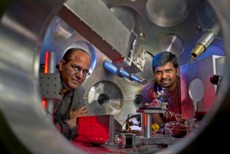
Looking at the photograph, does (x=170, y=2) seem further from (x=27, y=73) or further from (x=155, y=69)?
(x=27, y=73)

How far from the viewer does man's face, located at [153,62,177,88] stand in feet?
Answer: 7.48

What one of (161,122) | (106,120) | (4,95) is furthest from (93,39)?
(161,122)

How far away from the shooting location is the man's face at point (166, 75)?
228 centimetres

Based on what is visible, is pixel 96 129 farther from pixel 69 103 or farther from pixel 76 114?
pixel 69 103

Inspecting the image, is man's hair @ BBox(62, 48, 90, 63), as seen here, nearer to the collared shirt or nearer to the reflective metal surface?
the collared shirt

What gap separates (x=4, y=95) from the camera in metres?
0.48

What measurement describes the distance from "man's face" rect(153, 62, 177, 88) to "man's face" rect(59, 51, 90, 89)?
0.66m

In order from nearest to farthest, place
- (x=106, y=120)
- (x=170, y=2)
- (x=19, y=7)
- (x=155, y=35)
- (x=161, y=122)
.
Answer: (x=19, y=7) < (x=106, y=120) < (x=161, y=122) < (x=170, y=2) < (x=155, y=35)

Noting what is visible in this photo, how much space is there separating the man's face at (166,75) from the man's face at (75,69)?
0.66m

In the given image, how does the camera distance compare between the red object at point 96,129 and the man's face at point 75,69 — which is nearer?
the red object at point 96,129

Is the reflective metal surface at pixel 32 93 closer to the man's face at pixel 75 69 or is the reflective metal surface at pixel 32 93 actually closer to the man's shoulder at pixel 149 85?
the man's face at pixel 75 69

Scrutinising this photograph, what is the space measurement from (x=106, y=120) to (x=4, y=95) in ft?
2.63

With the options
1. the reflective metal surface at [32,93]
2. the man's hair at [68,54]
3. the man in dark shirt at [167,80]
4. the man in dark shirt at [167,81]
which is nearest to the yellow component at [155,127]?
the man in dark shirt at [167,81]

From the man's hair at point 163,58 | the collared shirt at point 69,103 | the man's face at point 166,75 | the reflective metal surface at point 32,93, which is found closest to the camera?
the reflective metal surface at point 32,93
